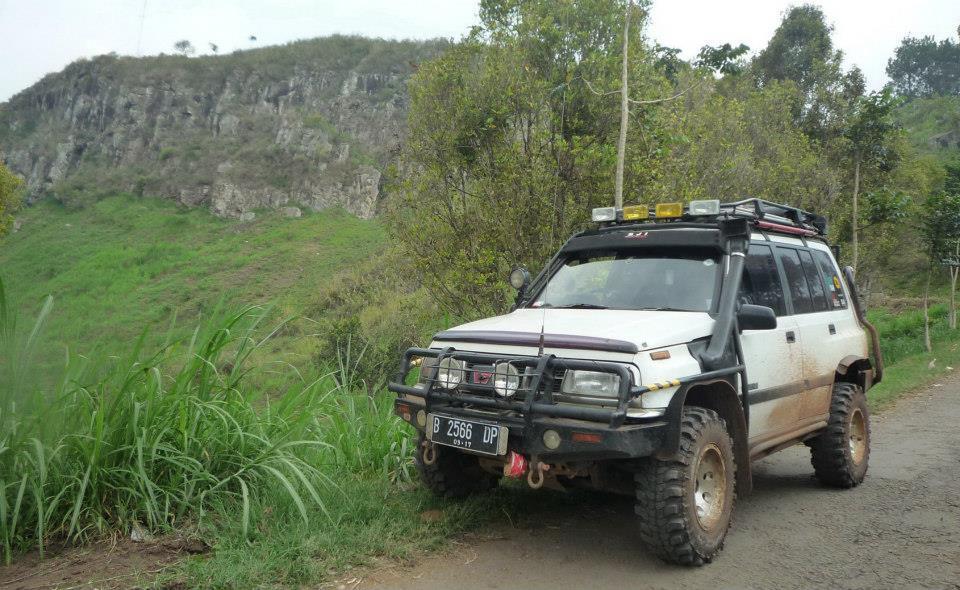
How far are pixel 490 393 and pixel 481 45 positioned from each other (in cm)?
606

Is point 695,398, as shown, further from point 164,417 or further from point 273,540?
point 164,417

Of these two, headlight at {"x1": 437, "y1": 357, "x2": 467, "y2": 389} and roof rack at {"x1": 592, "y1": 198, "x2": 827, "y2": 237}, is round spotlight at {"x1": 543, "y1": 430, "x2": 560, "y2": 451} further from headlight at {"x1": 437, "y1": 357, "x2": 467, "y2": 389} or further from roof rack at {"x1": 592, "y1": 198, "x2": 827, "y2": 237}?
roof rack at {"x1": 592, "y1": 198, "x2": 827, "y2": 237}

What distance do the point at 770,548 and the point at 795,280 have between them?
221 centimetres

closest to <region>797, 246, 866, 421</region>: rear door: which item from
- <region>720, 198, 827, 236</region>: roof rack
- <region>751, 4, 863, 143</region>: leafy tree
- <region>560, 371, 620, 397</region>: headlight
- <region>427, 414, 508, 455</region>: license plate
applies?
<region>720, 198, 827, 236</region>: roof rack

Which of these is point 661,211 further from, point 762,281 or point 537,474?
point 537,474

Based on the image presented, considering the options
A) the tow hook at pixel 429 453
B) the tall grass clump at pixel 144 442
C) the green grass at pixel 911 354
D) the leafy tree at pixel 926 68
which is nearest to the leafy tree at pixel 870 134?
the green grass at pixel 911 354

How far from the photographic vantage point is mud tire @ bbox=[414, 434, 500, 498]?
15.9 ft

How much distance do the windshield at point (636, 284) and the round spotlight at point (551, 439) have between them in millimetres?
1348

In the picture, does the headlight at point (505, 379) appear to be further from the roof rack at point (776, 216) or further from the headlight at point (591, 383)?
the roof rack at point (776, 216)

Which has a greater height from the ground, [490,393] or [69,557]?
[490,393]

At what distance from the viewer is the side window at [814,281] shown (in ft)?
19.7

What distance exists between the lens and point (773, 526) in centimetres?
496

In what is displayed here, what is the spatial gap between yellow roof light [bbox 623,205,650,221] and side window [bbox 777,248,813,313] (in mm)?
1084

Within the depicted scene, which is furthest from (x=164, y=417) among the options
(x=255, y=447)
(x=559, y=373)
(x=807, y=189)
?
(x=807, y=189)
